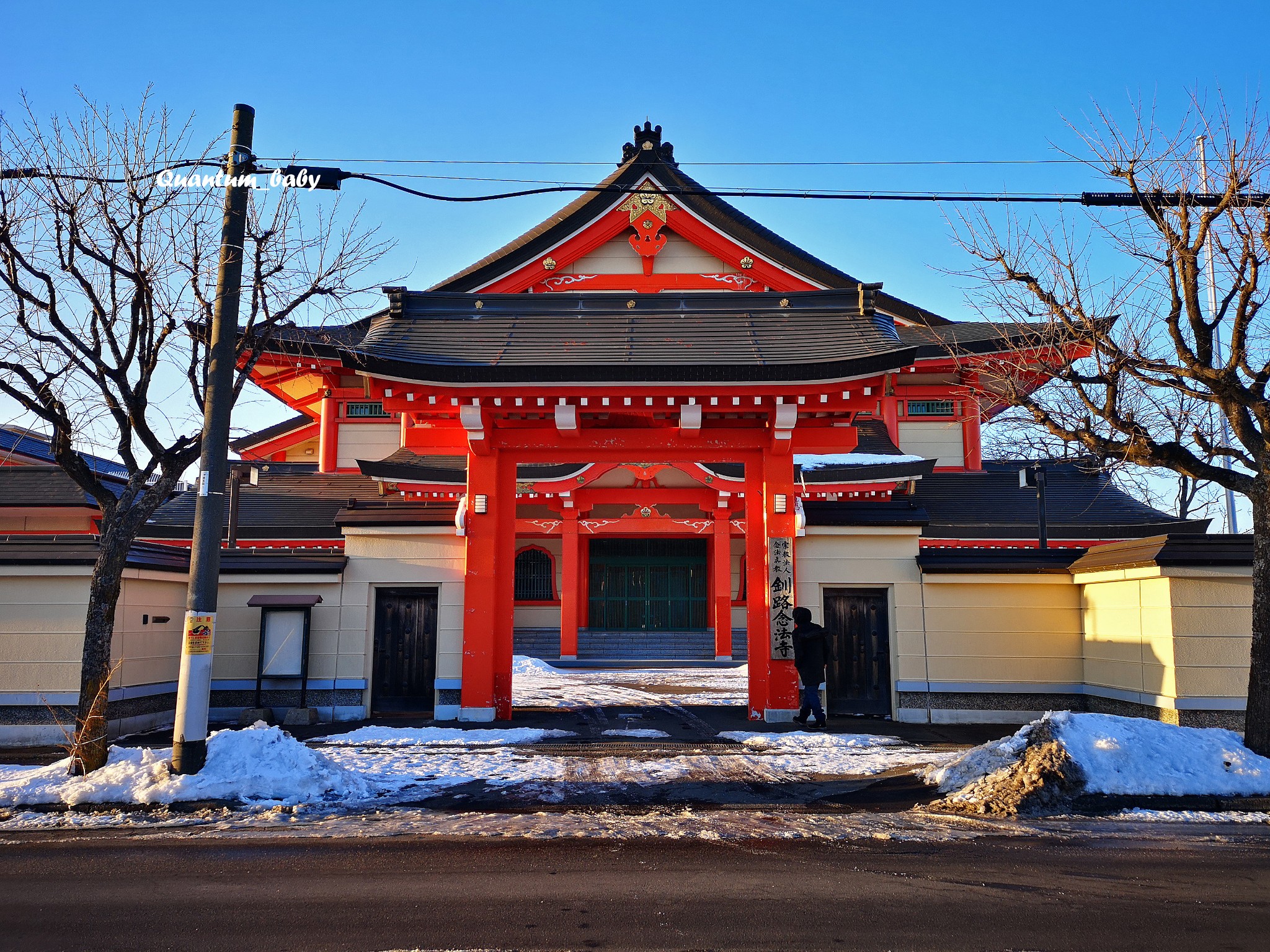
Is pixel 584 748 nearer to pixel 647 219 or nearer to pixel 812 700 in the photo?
pixel 812 700

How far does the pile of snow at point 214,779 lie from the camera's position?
7402 millimetres

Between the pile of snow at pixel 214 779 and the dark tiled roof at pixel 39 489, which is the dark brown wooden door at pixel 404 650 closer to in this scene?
the pile of snow at pixel 214 779

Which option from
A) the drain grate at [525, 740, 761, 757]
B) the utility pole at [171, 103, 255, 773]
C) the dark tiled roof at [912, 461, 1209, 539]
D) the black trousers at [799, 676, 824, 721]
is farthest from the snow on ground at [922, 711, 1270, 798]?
the dark tiled roof at [912, 461, 1209, 539]

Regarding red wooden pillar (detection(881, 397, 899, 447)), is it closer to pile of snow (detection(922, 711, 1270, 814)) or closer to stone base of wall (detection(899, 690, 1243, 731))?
stone base of wall (detection(899, 690, 1243, 731))

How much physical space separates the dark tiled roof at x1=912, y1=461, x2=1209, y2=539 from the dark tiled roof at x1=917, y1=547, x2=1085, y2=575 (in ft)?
13.9

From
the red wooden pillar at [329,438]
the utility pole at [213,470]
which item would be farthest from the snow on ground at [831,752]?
the red wooden pillar at [329,438]

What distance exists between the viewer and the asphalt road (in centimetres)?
448

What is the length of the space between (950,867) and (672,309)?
9.45m

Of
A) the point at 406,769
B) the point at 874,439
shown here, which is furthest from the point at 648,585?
the point at 406,769

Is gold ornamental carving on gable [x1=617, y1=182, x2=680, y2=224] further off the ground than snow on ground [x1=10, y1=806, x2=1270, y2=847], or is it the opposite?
gold ornamental carving on gable [x1=617, y1=182, x2=680, y2=224]

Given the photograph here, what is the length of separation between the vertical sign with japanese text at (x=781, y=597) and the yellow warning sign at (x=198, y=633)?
736 centimetres

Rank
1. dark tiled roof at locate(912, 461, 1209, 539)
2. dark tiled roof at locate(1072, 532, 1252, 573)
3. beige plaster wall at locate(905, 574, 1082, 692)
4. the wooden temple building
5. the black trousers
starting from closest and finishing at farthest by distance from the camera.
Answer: dark tiled roof at locate(1072, 532, 1252, 573) → the black trousers → the wooden temple building → beige plaster wall at locate(905, 574, 1082, 692) → dark tiled roof at locate(912, 461, 1209, 539)

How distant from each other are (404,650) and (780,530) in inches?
238

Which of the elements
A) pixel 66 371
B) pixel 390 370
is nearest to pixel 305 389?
pixel 390 370
